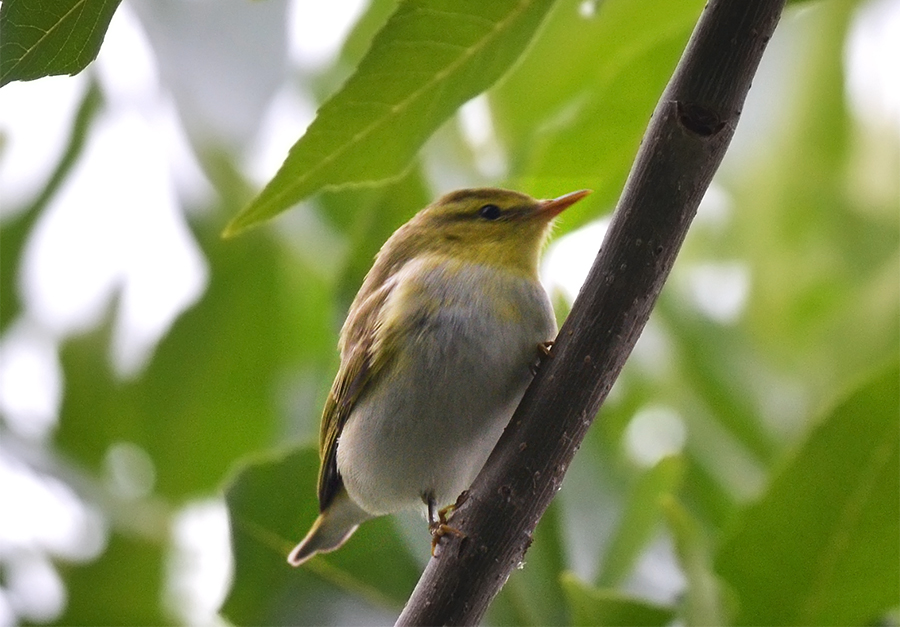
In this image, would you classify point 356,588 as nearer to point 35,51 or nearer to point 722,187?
point 35,51

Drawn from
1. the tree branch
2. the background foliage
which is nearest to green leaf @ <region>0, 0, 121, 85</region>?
the tree branch

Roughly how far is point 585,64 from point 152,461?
152cm

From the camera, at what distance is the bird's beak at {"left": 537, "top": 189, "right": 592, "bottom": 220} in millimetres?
1901

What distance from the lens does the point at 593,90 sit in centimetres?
237

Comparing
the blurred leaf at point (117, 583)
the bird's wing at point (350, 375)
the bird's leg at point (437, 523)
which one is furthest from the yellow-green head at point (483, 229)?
the blurred leaf at point (117, 583)

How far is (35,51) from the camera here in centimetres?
107

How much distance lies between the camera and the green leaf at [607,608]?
179cm

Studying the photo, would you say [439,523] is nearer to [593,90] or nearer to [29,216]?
[593,90]

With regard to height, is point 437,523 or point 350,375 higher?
point 350,375

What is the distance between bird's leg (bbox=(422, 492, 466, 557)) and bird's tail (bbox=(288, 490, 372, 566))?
0.22m

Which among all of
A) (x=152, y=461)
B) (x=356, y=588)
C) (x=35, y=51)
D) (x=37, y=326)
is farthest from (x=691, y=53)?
(x=37, y=326)

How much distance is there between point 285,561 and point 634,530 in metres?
0.70

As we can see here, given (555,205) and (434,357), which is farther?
(555,205)

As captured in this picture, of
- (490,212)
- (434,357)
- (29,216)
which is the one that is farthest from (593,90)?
(29,216)
